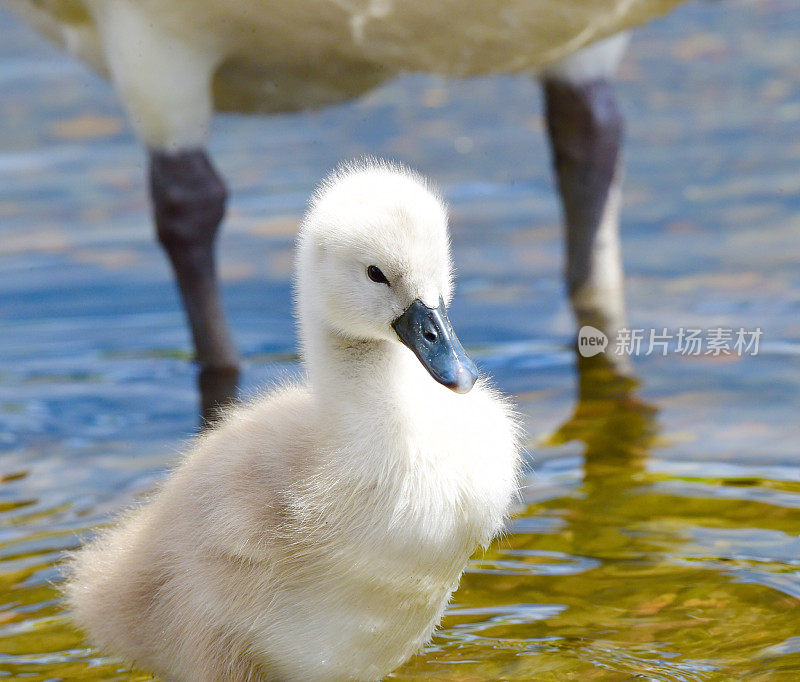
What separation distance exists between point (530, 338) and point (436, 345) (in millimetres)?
2492

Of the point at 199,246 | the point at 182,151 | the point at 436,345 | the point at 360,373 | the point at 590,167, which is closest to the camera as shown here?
the point at 436,345

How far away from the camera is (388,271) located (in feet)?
9.32

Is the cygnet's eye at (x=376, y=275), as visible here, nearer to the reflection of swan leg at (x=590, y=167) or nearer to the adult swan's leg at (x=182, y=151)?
the adult swan's leg at (x=182, y=151)

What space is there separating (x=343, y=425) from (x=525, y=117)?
5388 millimetres

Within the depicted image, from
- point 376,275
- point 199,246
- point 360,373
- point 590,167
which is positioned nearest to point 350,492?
point 360,373

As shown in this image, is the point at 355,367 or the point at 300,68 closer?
the point at 355,367

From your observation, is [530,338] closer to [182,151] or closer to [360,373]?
[182,151]

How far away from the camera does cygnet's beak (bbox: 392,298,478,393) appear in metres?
2.75

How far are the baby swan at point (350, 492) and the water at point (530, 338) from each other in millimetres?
311

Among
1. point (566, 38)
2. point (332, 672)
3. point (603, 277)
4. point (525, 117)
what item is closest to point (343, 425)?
point (332, 672)

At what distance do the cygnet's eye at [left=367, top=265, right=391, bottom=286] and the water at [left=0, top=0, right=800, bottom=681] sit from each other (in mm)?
819

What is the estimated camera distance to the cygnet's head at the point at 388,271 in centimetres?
280

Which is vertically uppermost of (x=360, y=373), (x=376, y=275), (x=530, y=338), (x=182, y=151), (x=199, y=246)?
(x=182, y=151)

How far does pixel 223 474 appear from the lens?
2.96m
